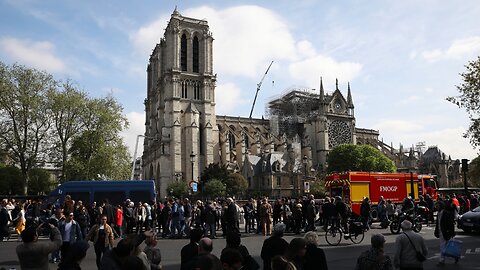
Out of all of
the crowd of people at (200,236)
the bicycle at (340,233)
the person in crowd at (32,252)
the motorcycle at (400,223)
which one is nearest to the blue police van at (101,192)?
the crowd of people at (200,236)

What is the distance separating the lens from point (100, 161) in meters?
42.8

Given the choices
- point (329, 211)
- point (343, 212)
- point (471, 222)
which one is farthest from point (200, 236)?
point (471, 222)

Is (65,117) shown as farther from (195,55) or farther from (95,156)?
(195,55)

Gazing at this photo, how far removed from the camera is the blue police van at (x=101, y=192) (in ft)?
77.3

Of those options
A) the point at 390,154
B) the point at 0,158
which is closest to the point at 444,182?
the point at 390,154

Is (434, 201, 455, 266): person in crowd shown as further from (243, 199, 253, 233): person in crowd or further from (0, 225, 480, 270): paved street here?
(243, 199, 253, 233): person in crowd

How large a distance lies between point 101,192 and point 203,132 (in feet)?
159

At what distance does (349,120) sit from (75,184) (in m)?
75.9

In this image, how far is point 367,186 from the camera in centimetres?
2773

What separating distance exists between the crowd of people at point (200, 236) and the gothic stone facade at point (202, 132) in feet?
134

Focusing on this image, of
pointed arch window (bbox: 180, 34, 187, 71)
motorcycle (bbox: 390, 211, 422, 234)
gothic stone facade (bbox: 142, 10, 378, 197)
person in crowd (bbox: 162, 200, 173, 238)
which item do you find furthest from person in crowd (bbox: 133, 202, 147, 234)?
pointed arch window (bbox: 180, 34, 187, 71)

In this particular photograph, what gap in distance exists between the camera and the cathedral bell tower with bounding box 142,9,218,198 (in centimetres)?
6875

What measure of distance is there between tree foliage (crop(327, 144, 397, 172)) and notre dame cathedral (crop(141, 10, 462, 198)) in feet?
15.2

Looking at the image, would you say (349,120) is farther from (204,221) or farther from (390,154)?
(204,221)
